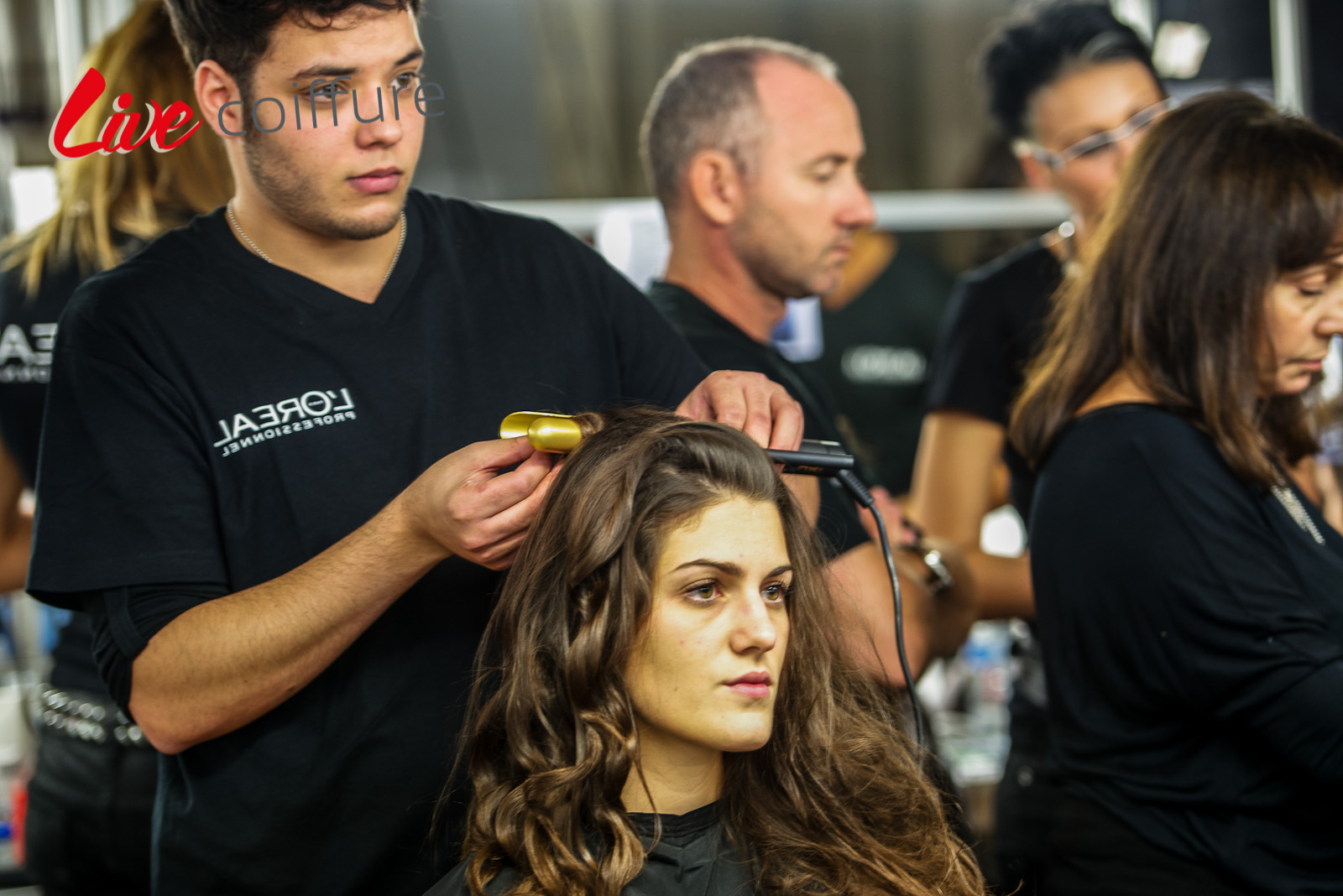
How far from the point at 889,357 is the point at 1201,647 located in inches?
96.1

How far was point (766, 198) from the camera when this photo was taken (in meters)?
1.87

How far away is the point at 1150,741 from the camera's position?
157 cm

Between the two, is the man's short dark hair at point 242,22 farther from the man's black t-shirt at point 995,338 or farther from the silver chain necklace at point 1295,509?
the man's black t-shirt at point 995,338

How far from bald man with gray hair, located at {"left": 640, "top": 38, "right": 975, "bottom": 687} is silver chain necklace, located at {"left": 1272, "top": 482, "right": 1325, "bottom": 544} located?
1.62ft

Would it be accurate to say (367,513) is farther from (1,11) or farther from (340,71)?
(1,11)

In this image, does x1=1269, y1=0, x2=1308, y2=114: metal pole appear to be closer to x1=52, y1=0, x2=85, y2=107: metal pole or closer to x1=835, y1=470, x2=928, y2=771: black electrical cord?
x1=835, y1=470, x2=928, y2=771: black electrical cord

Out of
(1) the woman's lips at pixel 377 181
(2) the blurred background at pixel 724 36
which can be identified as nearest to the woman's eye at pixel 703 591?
(1) the woman's lips at pixel 377 181

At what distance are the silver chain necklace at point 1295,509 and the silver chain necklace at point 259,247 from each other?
1123 millimetres

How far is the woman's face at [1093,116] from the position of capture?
2.48 metres

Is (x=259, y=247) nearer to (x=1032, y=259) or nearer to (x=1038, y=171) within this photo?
(x=1032, y=259)

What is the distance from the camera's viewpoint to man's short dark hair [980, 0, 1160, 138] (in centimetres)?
252

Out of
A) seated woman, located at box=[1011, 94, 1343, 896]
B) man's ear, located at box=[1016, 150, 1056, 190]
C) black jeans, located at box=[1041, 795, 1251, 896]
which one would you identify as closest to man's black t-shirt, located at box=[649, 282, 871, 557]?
seated woman, located at box=[1011, 94, 1343, 896]

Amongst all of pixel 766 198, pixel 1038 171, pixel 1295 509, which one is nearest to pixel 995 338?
pixel 1038 171

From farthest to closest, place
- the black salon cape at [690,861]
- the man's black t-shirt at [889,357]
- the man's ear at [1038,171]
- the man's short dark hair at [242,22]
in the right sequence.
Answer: the man's black t-shirt at [889,357] < the man's ear at [1038,171] < the black salon cape at [690,861] < the man's short dark hair at [242,22]
